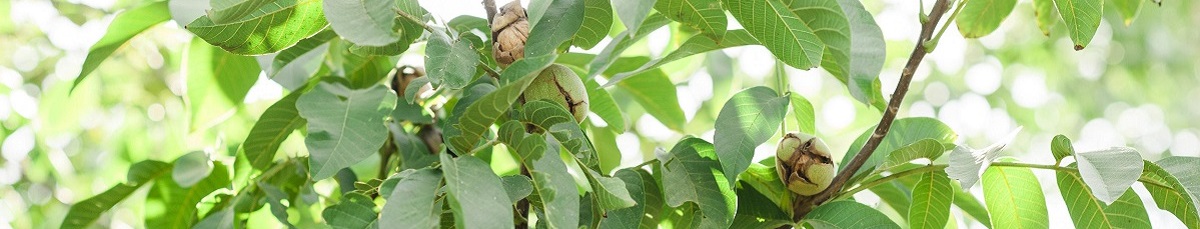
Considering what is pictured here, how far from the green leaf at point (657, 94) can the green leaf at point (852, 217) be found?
0.98 ft

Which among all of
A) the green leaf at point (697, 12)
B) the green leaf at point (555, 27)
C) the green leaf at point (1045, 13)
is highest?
the green leaf at point (697, 12)

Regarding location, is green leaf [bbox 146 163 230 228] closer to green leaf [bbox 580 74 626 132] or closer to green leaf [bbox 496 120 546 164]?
green leaf [bbox 580 74 626 132]

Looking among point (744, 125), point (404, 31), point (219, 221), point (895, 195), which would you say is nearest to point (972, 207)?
point (895, 195)

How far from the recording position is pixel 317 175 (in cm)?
63

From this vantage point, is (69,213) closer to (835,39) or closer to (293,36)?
(293,36)

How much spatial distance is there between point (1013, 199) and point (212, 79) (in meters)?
0.68

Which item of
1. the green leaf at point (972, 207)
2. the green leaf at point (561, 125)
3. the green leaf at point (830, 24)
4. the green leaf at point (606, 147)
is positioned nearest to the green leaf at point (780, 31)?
the green leaf at point (830, 24)

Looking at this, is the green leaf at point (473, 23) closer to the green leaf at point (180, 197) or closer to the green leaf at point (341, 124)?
the green leaf at point (341, 124)

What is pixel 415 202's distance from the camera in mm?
564

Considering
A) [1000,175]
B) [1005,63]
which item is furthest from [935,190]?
[1005,63]

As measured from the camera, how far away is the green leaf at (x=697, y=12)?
63 cm

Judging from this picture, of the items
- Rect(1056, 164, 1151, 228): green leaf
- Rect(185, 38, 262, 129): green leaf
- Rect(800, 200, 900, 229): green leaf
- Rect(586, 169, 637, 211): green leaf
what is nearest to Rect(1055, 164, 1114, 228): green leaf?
Rect(1056, 164, 1151, 228): green leaf

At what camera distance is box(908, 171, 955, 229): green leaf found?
2.48 ft

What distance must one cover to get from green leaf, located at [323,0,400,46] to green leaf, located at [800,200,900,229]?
1.09 ft
